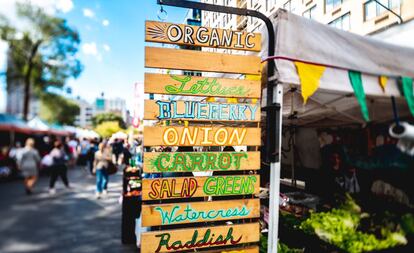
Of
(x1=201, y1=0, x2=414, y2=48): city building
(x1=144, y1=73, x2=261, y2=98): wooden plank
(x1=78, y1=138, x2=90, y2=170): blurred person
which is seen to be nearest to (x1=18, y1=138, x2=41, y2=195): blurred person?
(x1=78, y1=138, x2=90, y2=170): blurred person

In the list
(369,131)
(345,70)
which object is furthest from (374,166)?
(345,70)

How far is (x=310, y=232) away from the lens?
2.72 m

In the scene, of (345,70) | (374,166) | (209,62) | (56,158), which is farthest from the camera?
(374,166)

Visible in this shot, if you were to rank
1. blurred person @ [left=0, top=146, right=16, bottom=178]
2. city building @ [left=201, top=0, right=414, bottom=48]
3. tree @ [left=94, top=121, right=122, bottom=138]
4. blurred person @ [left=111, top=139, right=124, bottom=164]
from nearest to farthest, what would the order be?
blurred person @ [left=0, top=146, right=16, bottom=178]
city building @ [left=201, top=0, right=414, bottom=48]
tree @ [left=94, top=121, right=122, bottom=138]
blurred person @ [left=111, top=139, right=124, bottom=164]

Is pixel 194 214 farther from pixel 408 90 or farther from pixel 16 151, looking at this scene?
pixel 408 90

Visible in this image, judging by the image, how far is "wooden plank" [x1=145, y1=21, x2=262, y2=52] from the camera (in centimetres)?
223

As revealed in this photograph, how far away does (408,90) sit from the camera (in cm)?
230

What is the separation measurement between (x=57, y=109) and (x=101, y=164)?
676cm

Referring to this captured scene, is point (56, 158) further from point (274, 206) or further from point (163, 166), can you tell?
point (274, 206)

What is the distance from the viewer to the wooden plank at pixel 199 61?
221 centimetres

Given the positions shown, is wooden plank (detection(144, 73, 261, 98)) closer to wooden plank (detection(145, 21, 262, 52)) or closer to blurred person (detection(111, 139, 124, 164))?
wooden plank (detection(145, 21, 262, 52))

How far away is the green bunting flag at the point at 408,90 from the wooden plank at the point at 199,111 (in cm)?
132

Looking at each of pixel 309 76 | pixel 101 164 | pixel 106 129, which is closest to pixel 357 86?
pixel 309 76

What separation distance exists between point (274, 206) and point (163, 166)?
3.53 feet
